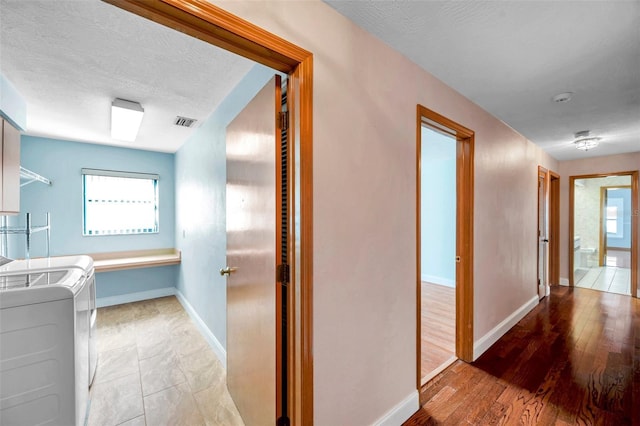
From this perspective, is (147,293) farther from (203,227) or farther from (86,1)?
(86,1)

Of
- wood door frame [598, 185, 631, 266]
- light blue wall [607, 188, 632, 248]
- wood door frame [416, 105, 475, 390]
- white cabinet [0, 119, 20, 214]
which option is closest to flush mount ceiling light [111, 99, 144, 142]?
white cabinet [0, 119, 20, 214]

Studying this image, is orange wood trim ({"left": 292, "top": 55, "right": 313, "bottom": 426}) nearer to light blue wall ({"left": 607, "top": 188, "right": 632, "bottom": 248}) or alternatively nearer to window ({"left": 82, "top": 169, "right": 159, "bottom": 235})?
window ({"left": 82, "top": 169, "right": 159, "bottom": 235})

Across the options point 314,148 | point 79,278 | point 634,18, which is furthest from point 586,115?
point 79,278

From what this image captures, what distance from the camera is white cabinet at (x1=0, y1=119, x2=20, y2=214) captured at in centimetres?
185

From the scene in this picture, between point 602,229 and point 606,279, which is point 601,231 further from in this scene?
point 606,279

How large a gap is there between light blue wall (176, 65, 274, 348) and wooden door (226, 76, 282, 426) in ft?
1.40

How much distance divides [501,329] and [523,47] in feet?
8.77

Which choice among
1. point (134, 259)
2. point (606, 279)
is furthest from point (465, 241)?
point (606, 279)

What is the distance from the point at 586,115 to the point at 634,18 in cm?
171

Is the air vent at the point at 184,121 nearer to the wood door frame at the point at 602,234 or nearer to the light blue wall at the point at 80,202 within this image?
the light blue wall at the point at 80,202

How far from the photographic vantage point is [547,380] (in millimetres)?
2076

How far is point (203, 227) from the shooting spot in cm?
291

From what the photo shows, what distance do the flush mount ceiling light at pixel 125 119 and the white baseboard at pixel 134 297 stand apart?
2.38 meters

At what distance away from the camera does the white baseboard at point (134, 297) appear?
3855mm
